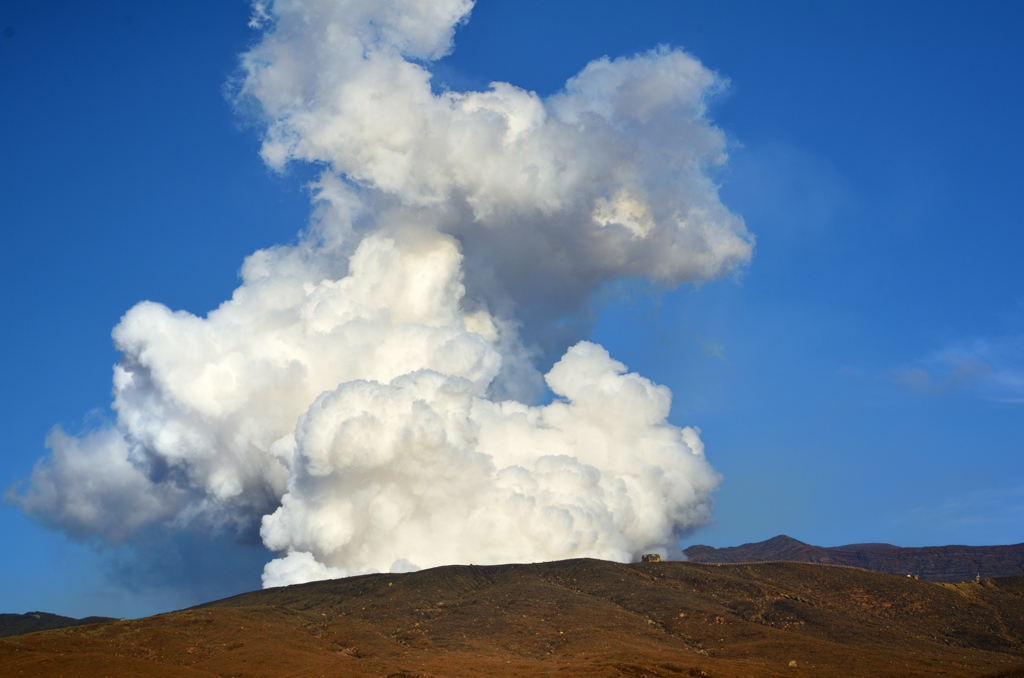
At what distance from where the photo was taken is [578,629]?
309 feet

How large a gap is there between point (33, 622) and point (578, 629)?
13533 centimetres

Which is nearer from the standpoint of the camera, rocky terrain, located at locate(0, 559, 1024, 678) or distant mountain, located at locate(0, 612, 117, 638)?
rocky terrain, located at locate(0, 559, 1024, 678)

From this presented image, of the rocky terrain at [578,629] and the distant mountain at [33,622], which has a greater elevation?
the distant mountain at [33,622]

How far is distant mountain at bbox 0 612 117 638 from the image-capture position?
164625mm

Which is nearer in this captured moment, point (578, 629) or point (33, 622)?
point (578, 629)

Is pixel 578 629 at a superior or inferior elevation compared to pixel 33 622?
inferior

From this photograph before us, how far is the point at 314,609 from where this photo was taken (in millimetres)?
108750

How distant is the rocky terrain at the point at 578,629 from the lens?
76312 millimetres

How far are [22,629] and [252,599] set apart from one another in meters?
76.4

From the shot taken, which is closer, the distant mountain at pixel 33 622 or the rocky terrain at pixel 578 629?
the rocky terrain at pixel 578 629

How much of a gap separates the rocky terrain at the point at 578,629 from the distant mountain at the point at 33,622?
67470mm

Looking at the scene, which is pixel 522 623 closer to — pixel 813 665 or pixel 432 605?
pixel 432 605

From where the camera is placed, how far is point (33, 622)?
172m

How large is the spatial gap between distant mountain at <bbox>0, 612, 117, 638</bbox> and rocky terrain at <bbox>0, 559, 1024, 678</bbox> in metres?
67.5
